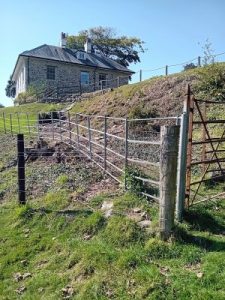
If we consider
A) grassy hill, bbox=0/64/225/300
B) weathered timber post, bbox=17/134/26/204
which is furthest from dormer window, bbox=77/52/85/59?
weathered timber post, bbox=17/134/26/204

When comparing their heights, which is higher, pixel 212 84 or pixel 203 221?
pixel 212 84

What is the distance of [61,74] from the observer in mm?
41531

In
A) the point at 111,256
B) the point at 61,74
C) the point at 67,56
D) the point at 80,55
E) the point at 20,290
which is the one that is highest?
the point at 80,55

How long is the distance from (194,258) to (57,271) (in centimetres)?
213

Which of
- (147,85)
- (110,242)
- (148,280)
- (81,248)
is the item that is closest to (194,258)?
(148,280)

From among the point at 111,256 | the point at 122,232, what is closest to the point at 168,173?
the point at 122,232

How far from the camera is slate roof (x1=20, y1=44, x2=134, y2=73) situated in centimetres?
4016

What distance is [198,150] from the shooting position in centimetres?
1133

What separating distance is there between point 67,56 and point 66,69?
1.92 m

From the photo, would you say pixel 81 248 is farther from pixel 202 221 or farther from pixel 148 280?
pixel 202 221

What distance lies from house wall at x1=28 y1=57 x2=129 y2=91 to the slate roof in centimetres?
45

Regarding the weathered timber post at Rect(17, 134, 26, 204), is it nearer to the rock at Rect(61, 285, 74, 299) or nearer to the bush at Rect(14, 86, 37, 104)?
the rock at Rect(61, 285, 74, 299)

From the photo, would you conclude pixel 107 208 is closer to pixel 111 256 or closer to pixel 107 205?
pixel 107 205

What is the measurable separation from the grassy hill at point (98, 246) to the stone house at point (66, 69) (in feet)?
96.7
